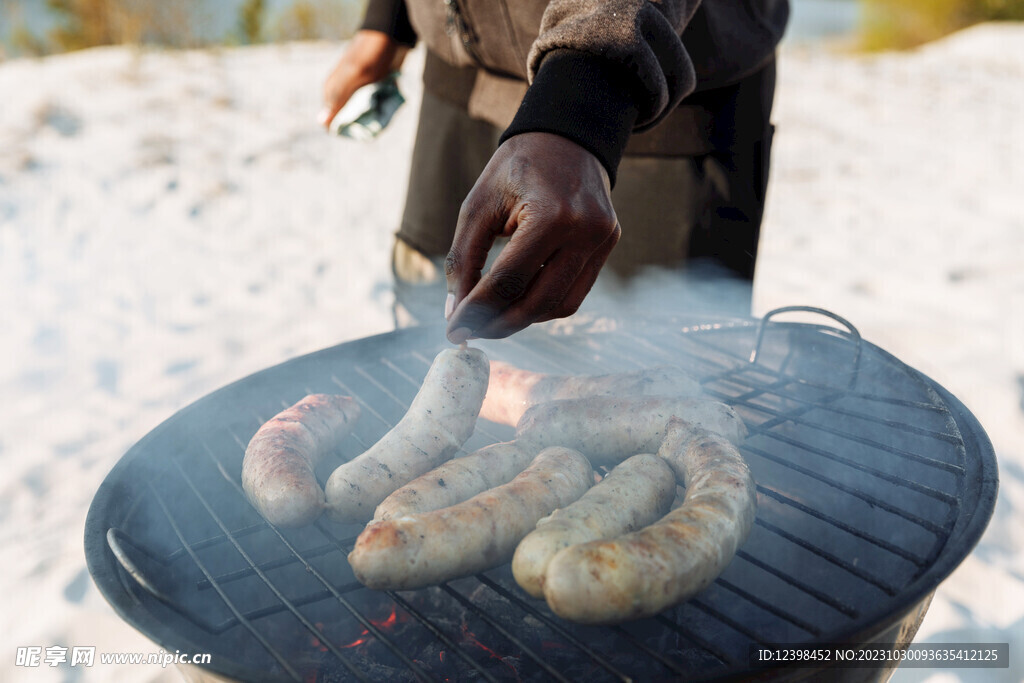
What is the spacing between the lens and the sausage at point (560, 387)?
2062 mm

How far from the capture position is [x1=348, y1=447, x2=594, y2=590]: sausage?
140 cm

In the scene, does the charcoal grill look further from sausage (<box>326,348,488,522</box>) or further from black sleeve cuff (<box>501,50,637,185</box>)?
black sleeve cuff (<box>501,50,637,185</box>)

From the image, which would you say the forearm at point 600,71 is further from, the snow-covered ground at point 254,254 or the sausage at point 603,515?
the snow-covered ground at point 254,254

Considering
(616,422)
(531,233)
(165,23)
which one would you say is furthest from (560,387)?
(165,23)

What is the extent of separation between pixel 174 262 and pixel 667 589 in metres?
A: 5.18

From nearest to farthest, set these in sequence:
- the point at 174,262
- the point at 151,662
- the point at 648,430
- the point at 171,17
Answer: the point at 648,430 → the point at 151,662 → the point at 174,262 → the point at 171,17

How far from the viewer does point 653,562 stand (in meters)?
1.31

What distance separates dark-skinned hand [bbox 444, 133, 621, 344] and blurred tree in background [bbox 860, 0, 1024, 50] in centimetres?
1798

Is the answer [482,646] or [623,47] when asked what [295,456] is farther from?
[623,47]

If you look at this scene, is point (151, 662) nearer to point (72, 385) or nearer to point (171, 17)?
point (72, 385)

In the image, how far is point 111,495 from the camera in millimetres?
1749

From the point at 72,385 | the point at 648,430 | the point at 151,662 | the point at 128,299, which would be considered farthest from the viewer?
the point at 128,299

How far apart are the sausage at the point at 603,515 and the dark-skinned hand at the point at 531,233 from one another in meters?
0.41

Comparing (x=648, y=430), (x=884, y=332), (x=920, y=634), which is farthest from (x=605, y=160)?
(x=884, y=332)
